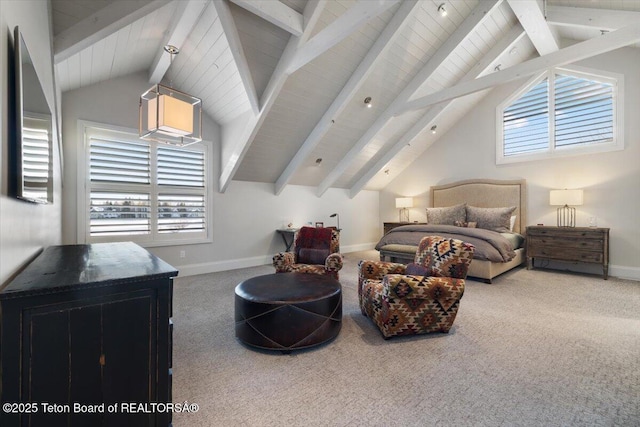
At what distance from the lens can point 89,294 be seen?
3.46ft

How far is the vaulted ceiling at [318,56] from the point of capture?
274 centimetres

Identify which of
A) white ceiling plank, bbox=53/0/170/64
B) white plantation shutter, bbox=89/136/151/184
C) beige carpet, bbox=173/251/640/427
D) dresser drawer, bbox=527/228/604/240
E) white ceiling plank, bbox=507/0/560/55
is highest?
white ceiling plank, bbox=507/0/560/55

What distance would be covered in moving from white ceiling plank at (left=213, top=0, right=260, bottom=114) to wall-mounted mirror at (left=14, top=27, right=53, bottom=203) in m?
1.84

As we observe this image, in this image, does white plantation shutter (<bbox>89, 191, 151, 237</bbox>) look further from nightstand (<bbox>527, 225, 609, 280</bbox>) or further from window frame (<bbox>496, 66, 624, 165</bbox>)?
window frame (<bbox>496, 66, 624, 165</bbox>)

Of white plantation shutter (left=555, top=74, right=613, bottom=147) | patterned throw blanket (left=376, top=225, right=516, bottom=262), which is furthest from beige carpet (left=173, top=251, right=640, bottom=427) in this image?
white plantation shutter (left=555, top=74, right=613, bottom=147)

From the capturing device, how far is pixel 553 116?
5.13 m

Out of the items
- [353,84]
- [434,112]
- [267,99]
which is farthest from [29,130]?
[434,112]

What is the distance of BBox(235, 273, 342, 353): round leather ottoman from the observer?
2090 mm

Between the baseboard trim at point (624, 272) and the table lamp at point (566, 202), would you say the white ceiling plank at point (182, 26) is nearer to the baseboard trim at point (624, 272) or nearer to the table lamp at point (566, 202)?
the table lamp at point (566, 202)

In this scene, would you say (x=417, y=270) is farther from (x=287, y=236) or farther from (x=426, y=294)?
(x=287, y=236)

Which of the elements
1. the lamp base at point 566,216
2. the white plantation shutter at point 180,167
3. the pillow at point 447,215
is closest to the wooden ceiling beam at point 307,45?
the white plantation shutter at point 180,167

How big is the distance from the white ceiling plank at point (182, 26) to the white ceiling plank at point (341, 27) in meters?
1.02

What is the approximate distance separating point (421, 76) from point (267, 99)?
2.59 metres

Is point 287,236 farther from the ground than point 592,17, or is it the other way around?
point 592,17
